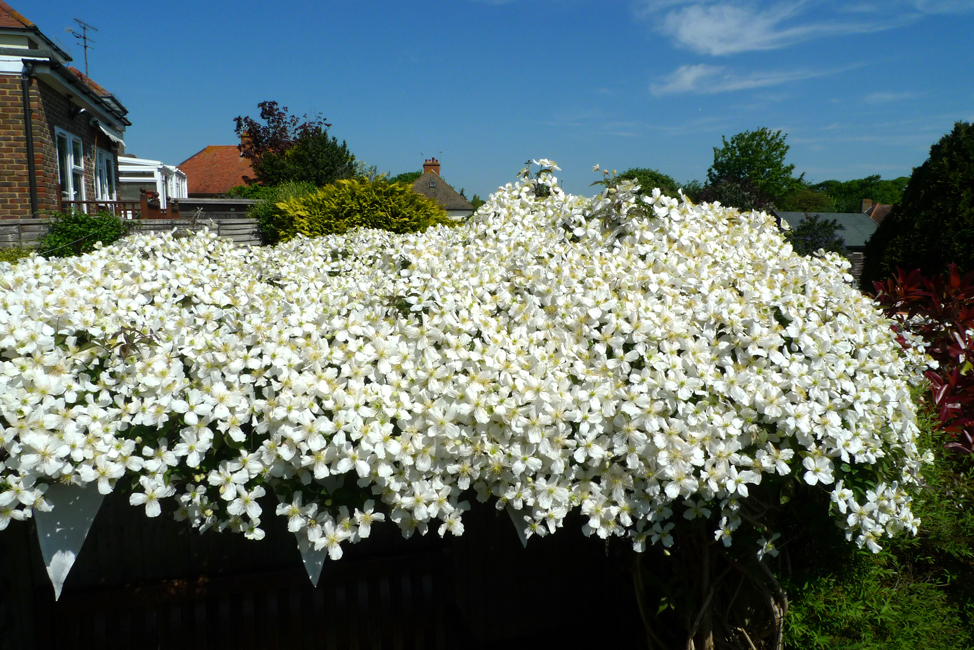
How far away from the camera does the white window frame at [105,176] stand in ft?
55.7

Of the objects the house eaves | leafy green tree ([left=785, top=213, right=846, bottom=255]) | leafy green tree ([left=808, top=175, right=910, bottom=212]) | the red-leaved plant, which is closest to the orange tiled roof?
the house eaves

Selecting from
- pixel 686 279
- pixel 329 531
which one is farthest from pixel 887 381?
pixel 329 531

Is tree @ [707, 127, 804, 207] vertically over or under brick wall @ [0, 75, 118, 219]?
over

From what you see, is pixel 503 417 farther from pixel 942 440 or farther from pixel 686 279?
pixel 942 440

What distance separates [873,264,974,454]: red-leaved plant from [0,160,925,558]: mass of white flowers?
646 mm

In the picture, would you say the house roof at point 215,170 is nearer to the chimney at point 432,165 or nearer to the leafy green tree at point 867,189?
the chimney at point 432,165

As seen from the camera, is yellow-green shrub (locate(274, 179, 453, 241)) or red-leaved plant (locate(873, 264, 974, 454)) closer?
red-leaved plant (locate(873, 264, 974, 454))

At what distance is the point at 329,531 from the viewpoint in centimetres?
Result: 158

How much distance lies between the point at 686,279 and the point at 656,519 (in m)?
0.80

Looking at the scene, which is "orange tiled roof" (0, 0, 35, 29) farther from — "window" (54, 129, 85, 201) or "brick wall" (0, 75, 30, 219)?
"window" (54, 129, 85, 201)

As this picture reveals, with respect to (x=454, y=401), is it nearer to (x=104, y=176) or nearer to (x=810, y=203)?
(x=104, y=176)

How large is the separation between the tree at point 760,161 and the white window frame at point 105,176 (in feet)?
104

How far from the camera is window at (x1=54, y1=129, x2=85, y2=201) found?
1348cm

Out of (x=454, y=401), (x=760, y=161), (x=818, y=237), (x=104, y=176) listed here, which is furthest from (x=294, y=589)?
(x=760, y=161)
